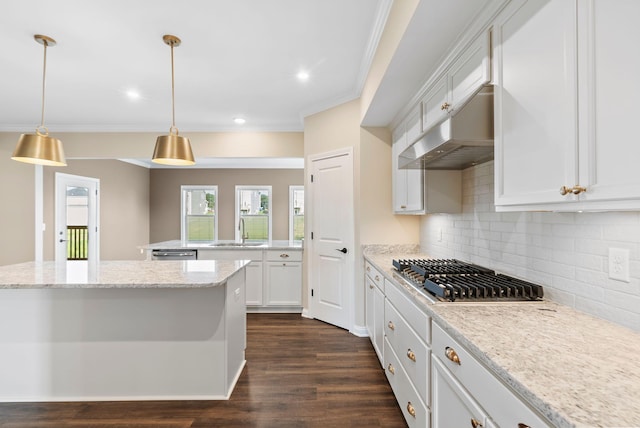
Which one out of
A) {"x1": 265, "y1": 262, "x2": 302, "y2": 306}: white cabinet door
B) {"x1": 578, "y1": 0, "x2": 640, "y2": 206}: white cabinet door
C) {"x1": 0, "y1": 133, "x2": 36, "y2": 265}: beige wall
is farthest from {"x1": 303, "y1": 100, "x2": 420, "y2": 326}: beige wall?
{"x1": 0, "y1": 133, "x2": 36, "y2": 265}: beige wall

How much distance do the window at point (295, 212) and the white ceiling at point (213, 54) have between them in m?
3.28

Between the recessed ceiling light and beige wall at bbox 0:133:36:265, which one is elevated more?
the recessed ceiling light

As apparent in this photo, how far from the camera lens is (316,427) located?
1992 millimetres

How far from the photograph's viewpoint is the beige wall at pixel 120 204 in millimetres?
5879

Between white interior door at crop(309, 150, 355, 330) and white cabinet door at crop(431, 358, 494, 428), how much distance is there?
2.13 m

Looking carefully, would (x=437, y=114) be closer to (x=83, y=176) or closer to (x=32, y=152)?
(x=32, y=152)

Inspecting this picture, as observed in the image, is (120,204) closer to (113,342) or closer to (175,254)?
(175,254)

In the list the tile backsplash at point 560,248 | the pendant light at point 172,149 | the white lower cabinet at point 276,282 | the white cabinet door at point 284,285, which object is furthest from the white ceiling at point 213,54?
the white cabinet door at point 284,285

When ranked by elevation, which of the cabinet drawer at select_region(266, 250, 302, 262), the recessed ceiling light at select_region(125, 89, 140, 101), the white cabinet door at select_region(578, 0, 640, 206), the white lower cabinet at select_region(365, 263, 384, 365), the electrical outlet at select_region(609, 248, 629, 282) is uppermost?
the recessed ceiling light at select_region(125, 89, 140, 101)

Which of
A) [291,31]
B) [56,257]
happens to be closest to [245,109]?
[291,31]

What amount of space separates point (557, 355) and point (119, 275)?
2.44 meters

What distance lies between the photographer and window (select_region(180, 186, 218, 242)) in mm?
7379

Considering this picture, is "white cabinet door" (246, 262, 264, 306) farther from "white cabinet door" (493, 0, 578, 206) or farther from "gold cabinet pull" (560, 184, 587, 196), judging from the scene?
"gold cabinet pull" (560, 184, 587, 196)

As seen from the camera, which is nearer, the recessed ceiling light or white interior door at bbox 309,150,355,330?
the recessed ceiling light
